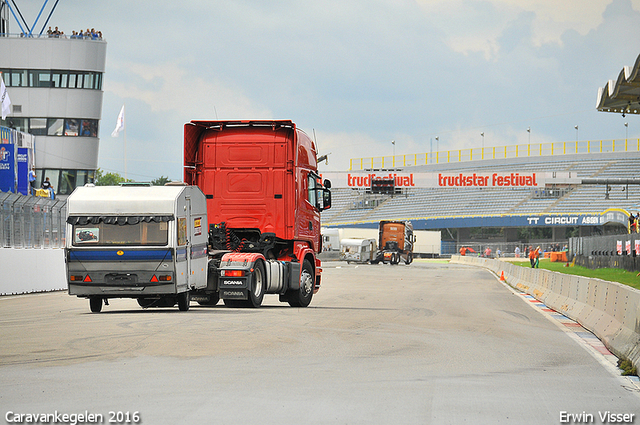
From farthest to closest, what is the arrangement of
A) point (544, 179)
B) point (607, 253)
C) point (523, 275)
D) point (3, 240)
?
point (544, 179), point (607, 253), point (523, 275), point (3, 240)

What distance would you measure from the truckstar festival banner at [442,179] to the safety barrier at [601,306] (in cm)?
4220

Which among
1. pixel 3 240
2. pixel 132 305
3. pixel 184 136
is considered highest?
pixel 184 136

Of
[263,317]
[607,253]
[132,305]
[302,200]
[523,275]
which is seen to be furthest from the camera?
[607,253]

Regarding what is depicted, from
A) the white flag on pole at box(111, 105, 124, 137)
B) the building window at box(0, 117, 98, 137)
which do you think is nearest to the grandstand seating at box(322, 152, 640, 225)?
the building window at box(0, 117, 98, 137)

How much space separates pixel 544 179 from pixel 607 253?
25.7 m

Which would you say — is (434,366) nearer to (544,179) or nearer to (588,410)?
(588,410)

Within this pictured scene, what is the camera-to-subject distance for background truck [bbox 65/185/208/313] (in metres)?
15.8

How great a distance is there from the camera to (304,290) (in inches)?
765

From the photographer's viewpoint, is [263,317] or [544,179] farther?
[544,179]

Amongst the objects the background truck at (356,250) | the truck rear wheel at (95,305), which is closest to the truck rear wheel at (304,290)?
the truck rear wheel at (95,305)

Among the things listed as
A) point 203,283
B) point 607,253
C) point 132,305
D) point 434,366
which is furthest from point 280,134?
point 607,253

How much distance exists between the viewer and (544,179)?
6850 cm

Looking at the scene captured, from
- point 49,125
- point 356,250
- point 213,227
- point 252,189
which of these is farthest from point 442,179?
point 213,227

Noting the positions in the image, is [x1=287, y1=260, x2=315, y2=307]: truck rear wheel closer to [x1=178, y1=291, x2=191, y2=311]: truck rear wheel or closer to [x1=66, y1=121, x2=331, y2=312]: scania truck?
[x1=66, y1=121, x2=331, y2=312]: scania truck
